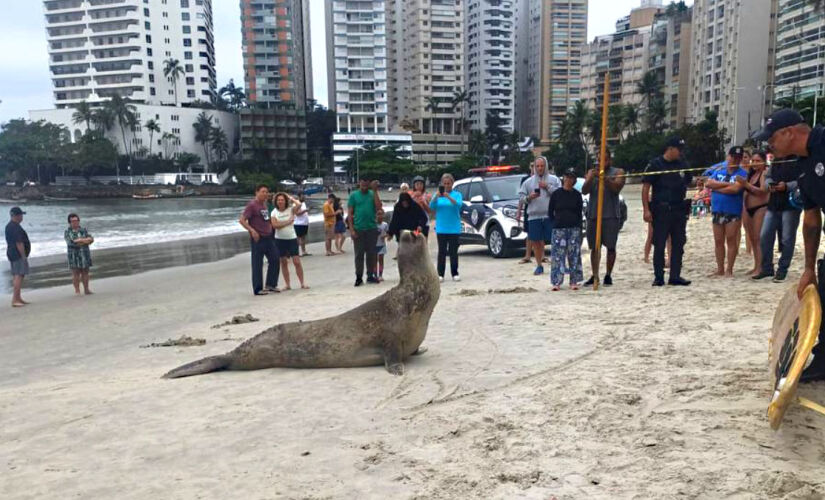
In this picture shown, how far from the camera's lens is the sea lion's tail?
485 cm

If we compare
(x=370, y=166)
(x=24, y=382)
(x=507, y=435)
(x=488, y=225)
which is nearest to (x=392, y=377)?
(x=507, y=435)

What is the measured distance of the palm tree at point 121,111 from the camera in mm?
99375

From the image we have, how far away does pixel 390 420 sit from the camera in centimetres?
354

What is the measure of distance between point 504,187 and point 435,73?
116776 mm

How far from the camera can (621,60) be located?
106 metres

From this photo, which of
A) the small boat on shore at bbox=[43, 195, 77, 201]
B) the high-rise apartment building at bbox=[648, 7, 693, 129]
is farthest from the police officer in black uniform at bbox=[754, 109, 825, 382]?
the small boat on shore at bbox=[43, 195, 77, 201]

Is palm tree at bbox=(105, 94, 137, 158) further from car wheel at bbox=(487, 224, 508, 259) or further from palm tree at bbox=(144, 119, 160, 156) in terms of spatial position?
car wheel at bbox=(487, 224, 508, 259)

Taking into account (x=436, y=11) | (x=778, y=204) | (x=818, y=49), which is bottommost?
(x=778, y=204)

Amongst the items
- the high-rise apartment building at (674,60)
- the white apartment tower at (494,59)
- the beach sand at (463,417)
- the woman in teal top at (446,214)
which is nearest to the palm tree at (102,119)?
the white apartment tower at (494,59)

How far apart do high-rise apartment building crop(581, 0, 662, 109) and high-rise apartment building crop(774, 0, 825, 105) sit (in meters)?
30.2

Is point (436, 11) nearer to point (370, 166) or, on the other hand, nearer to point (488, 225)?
point (370, 166)

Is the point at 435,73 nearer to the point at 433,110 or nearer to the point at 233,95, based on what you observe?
the point at 433,110

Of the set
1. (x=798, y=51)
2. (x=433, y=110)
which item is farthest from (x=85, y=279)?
(x=433, y=110)

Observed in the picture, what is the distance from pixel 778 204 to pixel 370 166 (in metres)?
87.8
